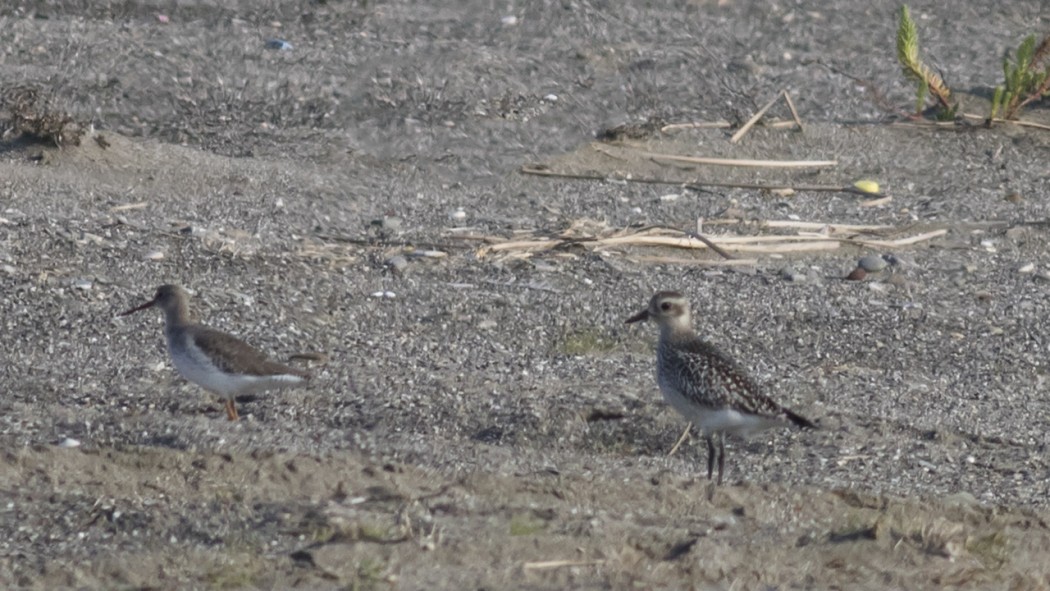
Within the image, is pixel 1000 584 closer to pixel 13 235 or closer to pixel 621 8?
pixel 13 235

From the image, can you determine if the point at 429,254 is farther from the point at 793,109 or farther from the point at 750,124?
the point at 793,109

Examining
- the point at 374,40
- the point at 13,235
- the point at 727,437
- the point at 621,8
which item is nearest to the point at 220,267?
the point at 13,235

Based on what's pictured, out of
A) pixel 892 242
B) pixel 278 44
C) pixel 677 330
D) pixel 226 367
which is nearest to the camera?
pixel 226 367

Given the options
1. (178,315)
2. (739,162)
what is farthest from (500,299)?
(739,162)

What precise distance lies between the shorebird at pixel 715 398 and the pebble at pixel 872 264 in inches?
133

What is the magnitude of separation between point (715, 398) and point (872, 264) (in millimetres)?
3946

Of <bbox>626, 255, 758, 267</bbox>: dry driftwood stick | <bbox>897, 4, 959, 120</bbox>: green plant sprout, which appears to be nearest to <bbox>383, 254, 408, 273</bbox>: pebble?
<bbox>626, 255, 758, 267</bbox>: dry driftwood stick

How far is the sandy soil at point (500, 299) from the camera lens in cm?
605

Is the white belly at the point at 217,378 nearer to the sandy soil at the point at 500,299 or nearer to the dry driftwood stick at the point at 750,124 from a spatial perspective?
the sandy soil at the point at 500,299

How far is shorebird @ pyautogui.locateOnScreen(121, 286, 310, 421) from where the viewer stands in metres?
7.48

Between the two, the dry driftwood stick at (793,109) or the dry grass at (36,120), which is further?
the dry driftwood stick at (793,109)

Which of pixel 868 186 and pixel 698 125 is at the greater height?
pixel 698 125

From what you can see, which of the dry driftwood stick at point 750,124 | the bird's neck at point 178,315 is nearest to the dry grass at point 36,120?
the bird's neck at point 178,315

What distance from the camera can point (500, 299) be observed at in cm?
976
